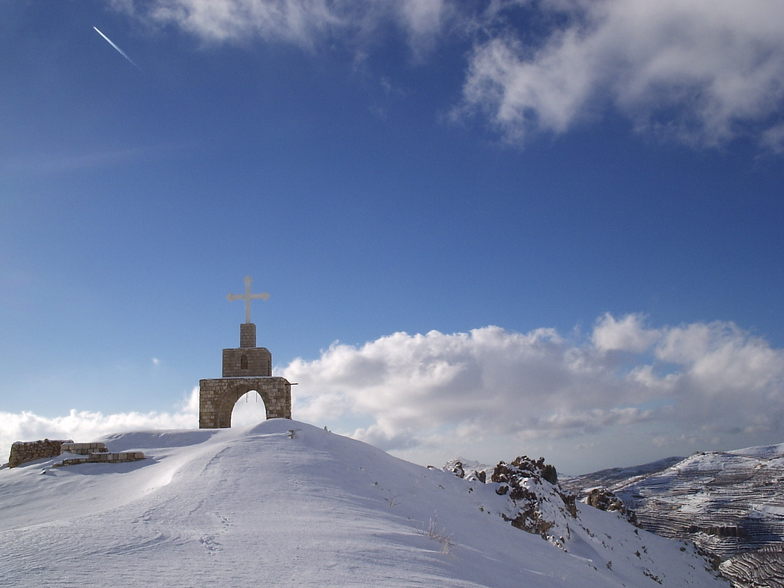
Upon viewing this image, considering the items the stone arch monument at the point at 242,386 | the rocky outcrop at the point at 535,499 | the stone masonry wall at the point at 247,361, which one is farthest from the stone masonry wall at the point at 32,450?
the rocky outcrop at the point at 535,499

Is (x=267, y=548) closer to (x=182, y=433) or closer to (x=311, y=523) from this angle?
(x=311, y=523)

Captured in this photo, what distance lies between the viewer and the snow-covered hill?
19.7ft

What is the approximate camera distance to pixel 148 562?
602cm

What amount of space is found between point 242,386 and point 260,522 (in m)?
17.9

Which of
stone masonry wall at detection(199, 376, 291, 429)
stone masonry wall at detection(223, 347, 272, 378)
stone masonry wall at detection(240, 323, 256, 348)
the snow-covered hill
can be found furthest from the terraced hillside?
stone masonry wall at detection(240, 323, 256, 348)

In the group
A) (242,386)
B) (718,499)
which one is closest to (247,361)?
(242,386)

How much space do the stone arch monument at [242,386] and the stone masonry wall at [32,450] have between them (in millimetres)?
6410

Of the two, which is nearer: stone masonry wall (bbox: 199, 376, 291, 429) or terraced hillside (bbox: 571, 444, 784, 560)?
stone masonry wall (bbox: 199, 376, 291, 429)

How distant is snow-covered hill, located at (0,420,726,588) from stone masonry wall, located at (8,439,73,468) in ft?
5.30

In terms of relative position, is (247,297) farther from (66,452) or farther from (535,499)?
(535,499)

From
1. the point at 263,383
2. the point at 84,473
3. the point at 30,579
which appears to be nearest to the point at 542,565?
the point at 30,579

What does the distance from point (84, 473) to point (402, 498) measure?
9.48 metres

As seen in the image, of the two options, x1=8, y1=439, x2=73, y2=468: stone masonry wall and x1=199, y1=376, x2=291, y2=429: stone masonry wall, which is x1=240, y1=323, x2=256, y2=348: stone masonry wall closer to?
x1=199, y1=376, x2=291, y2=429: stone masonry wall

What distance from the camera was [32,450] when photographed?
1916 cm
